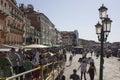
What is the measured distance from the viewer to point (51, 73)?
15.8m

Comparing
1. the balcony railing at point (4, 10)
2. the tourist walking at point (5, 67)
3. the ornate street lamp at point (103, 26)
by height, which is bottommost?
the tourist walking at point (5, 67)

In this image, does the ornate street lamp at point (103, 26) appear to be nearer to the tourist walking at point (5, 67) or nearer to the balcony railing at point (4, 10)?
the tourist walking at point (5, 67)

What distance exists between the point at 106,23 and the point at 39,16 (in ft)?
250

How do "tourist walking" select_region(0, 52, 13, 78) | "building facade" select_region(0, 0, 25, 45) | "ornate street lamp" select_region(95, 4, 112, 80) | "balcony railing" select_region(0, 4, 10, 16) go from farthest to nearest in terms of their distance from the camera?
"building facade" select_region(0, 0, 25, 45)
"balcony railing" select_region(0, 4, 10, 16)
"ornate street lamp" select_region(95, 4, 112, 80)
"tourist walking" select_region(0, 52, 13, 78)

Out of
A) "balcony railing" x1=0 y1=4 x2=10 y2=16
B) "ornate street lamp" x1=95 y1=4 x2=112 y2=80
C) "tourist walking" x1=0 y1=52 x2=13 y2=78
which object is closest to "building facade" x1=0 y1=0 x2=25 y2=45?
"balcony railing" x1=0 y1=4 x2=10 y2=16

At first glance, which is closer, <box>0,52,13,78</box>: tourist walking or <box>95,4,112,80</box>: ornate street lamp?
<box>0,52,13,78</box>: tourist walking

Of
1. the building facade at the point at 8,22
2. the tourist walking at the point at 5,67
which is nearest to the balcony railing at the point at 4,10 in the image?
the building facade at the point at 8,22

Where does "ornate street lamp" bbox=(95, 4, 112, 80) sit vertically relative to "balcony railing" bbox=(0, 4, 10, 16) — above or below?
below

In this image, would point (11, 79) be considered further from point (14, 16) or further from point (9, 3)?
point (14, 16)

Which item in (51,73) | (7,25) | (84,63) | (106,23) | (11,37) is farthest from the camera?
(11,37)

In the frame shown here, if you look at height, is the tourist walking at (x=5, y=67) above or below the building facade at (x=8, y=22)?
below

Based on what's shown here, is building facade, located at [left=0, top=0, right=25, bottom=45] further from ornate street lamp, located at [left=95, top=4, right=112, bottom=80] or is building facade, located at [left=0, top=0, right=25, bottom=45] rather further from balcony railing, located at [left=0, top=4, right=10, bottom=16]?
ornate street lamp, located at [left=95, top=4, right=112, bottom=80]

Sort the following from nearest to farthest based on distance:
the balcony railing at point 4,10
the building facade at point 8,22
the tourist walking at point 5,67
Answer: the tourist walking at point 5,67 < the balcony railing at point 4,10 < the building facade at point 8,22

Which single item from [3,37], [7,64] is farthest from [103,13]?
[3,37]
